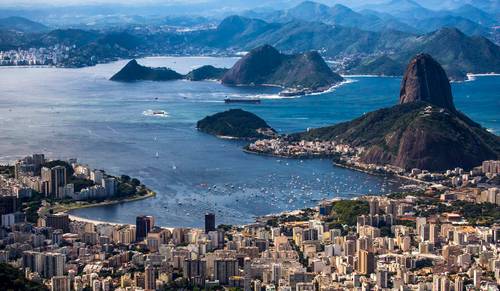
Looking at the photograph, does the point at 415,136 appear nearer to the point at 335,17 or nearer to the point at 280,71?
the point at 280,71

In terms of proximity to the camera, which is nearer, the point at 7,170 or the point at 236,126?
the point at 7,170

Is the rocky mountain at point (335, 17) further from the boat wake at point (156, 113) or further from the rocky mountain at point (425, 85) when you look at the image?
the rocky mountain at point (425, 85)

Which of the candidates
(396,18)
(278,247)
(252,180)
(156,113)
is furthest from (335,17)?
(278,247)

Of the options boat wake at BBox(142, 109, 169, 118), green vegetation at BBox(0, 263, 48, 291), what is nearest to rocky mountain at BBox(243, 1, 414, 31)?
boat wake at BBox(142, 109, 169, 118)

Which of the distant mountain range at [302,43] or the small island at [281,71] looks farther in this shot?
the distant mountain range at [302,43]

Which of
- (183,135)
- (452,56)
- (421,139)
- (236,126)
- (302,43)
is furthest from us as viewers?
(302,43)

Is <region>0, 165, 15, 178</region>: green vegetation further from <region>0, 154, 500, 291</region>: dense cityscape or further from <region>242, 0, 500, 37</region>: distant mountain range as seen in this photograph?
<region>242, 0, 500, 37</region>: distant mountain range

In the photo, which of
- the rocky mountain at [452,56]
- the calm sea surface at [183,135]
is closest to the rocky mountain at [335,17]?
the rocky mountain at [452,56]
